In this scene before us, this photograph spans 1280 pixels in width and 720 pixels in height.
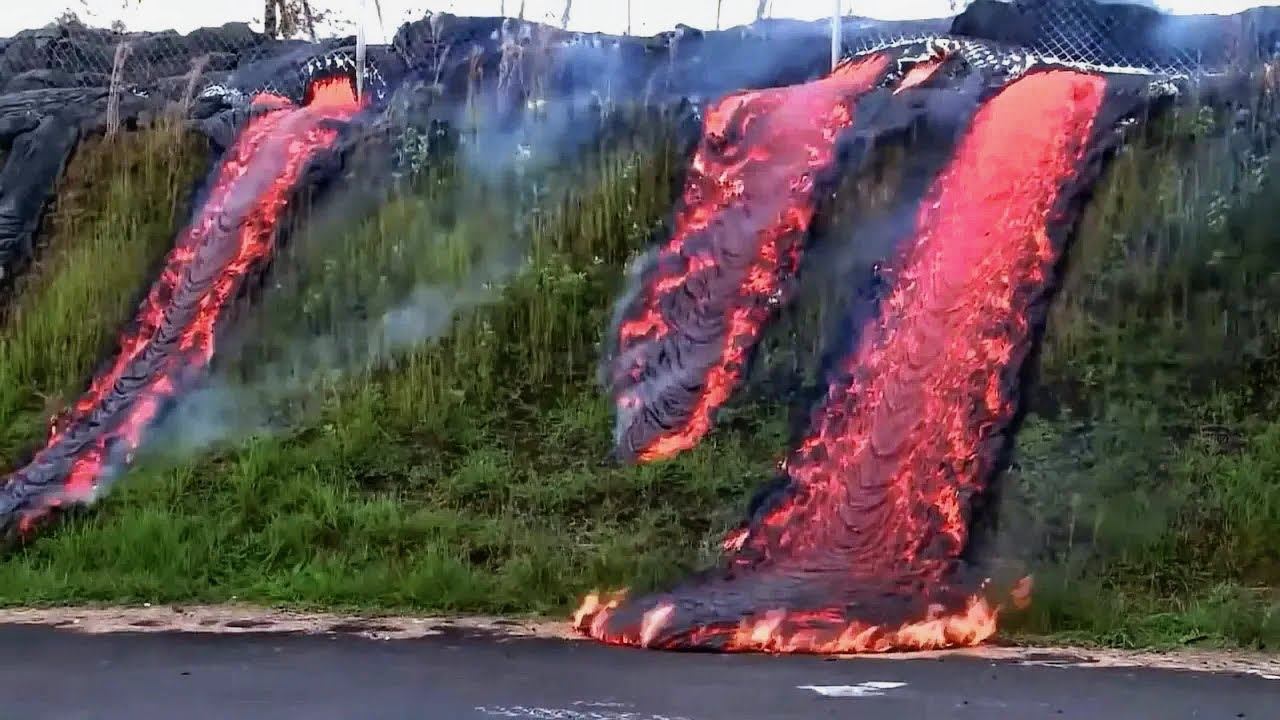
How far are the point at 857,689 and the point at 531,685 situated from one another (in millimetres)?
1354

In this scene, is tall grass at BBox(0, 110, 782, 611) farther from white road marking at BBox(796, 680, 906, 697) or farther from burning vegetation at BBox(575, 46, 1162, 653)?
white road marking at BBox(796, 680, 906, 697)

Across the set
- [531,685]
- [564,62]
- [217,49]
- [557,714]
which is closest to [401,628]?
[531,685]

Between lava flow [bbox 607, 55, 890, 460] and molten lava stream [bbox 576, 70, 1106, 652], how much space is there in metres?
0.97

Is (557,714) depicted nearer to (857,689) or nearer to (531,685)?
(531,685)

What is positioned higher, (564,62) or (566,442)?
(564,62)

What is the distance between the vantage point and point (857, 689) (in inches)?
244

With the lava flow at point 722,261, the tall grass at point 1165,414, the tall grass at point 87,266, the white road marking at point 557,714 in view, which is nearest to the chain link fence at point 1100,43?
the tall grass at point 1165,414

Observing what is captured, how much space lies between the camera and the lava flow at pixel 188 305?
996cm

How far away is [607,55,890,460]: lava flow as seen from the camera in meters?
10.0

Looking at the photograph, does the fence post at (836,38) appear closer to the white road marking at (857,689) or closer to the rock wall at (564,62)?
the rock wall at (564,62)

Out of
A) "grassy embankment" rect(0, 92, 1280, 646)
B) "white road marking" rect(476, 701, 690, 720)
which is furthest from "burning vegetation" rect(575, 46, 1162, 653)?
"white road marking" rect(476, 701, 690, 720)

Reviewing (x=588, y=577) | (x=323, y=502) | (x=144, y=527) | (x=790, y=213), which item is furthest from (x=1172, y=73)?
(x=144, y=527)

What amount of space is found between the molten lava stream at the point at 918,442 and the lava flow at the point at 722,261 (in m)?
0.97

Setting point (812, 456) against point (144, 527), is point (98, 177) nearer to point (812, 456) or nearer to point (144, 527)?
point (144, 527)
